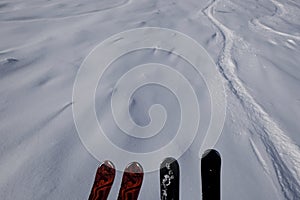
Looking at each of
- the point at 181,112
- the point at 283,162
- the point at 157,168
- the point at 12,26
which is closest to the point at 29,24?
the point at 12,26

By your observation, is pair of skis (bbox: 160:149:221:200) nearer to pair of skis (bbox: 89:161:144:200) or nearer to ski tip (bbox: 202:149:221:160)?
ski tip (bbox: 202:149:221:160)

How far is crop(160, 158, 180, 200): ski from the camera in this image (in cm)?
150

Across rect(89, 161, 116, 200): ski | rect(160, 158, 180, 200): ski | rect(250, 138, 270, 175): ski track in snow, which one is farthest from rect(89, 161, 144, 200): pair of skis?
rect(250, 138, 270, 175): ski track in snow

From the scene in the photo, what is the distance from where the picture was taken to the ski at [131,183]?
1463 millimetres

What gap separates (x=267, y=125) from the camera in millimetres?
2188

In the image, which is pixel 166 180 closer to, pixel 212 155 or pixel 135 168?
pixel 135 168

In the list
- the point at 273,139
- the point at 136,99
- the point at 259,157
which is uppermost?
the point at 136,99

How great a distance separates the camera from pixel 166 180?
5.02ft

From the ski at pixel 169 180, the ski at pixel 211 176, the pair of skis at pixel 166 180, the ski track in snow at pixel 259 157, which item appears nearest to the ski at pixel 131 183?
the pair of skis at pixel 166 180

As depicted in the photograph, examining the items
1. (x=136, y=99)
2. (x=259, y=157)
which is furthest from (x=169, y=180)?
(x=136, y=99)

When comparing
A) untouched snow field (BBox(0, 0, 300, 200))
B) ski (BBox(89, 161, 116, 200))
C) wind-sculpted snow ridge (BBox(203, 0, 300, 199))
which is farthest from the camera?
wind-sculpted snow ridge (BBox(203, 0, 300, 199))

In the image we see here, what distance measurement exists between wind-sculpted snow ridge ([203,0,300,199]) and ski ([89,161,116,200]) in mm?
1066

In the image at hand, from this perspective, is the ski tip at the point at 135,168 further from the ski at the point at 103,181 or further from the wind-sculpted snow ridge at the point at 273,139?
the wind-sculpted snow ridge at the point at 273,139

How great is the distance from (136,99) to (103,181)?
92 centimetres
